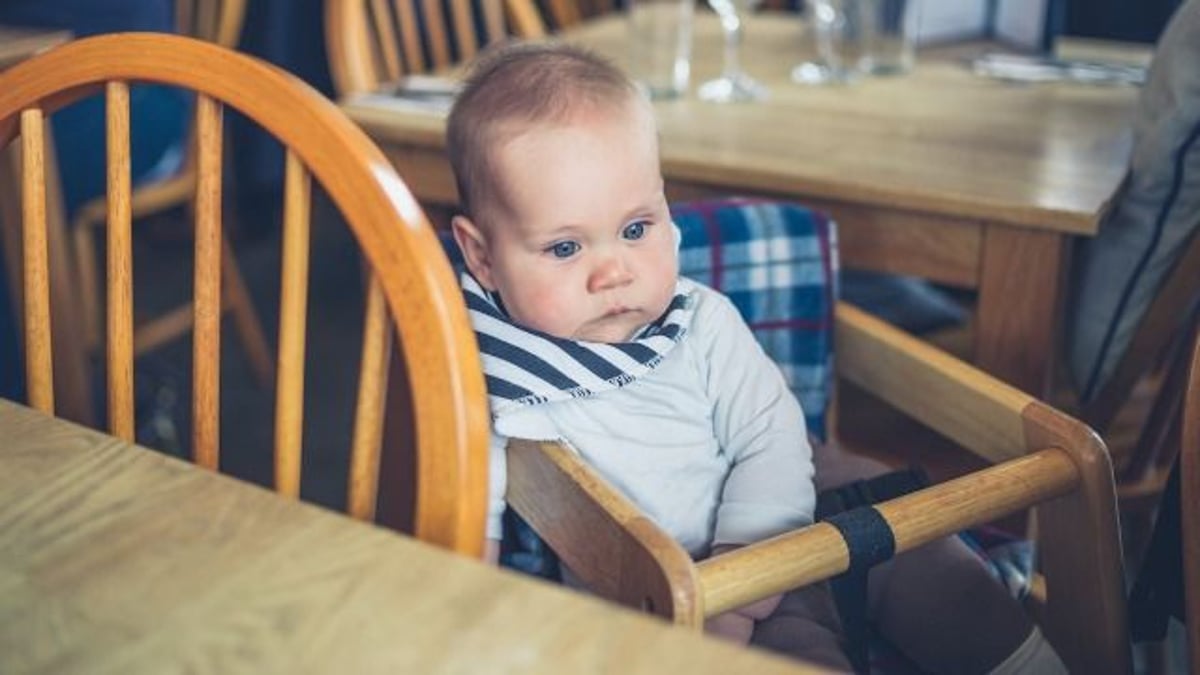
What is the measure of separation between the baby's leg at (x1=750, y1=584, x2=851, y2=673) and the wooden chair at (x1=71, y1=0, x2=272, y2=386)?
1517 mm

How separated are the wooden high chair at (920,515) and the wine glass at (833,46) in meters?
0.69

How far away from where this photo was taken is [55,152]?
221cm

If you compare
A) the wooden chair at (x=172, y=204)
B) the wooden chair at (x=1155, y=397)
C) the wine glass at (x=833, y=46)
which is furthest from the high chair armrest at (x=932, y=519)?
the wooden chair at (x=172, y=204)

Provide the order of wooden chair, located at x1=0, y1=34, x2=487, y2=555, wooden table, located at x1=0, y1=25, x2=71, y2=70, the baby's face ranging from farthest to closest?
wooden table, located at x1=0, y1=25, x2=71, y2=70 < the baby's face < wooden chair, located at x1=0, y1=34, x2=487, y2=555

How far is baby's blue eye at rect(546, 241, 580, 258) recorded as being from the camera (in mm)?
1199

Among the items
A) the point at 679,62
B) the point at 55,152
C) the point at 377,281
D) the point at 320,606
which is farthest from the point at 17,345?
the point at 320,606

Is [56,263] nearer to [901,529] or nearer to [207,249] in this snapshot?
[207,249]

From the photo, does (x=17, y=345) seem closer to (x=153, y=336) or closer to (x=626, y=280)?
(x=153, y=336)

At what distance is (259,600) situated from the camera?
27.5 inches

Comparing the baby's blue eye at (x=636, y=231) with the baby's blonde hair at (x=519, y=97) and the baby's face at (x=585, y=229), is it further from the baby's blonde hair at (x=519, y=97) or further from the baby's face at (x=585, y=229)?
the baby's blonde hair at (x=519, y=97)

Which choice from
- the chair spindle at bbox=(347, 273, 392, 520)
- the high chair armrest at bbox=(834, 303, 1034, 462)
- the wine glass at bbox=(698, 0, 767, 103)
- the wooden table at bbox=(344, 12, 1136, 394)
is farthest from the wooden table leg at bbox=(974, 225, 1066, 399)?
the chair spindle at bbox=(347, 273, 392, 520)

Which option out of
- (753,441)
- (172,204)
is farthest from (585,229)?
(172,204)

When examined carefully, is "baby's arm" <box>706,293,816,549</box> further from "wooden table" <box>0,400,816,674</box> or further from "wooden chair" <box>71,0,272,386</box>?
"wooden chair" <box>71,0,272,386</box>

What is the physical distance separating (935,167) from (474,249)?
598 mm
